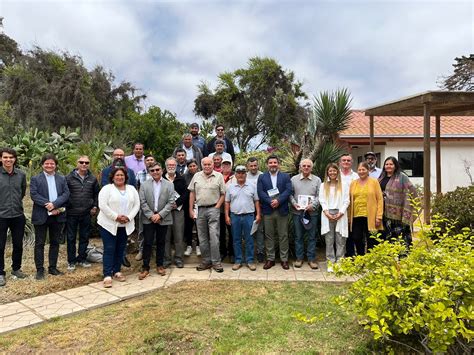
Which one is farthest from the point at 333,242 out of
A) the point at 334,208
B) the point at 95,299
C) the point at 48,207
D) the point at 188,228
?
the point at 48,207

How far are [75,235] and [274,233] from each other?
10.4ft

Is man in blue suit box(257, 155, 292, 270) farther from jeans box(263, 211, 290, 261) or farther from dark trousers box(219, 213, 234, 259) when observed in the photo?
dark trousers box(219, 213, 234, 259)

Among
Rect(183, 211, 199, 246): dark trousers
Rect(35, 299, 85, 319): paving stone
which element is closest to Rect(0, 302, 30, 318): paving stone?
Rect(35, 299, 85, 319): paving stone

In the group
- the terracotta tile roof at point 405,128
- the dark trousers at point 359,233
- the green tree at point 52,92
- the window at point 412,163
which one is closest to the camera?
the dark trousers at point 359,233

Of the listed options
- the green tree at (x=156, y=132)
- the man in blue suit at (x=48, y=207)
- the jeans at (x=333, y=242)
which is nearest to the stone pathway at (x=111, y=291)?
the jeans at (x=333, y=242)

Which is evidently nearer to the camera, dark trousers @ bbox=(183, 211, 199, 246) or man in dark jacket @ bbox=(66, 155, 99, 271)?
man in dark jacket @ bbox=(66, 155, 99, 271)

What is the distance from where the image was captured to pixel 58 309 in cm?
438

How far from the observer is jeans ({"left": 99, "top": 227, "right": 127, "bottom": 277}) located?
5.27 meters

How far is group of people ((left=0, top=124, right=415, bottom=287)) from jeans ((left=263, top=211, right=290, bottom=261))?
16mm

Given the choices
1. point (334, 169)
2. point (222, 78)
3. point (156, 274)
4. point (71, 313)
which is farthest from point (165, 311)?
point (222, 78)

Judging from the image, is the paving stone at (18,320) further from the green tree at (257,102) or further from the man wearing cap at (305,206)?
the green tree at (257,102)

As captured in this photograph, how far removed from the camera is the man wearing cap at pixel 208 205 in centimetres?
582

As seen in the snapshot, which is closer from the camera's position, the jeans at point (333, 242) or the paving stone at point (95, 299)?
the paving stone at point (95, 299)

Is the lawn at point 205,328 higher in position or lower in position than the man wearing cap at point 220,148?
lower
